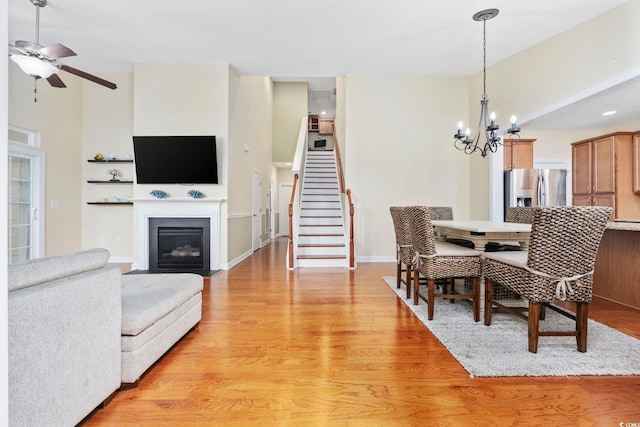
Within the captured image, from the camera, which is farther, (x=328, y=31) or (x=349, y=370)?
(x=328, y=31)

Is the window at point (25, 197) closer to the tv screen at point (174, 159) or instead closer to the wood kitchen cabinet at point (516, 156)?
the tv screen at point (174, 159)

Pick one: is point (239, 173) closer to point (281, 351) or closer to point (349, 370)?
point (281, 351)

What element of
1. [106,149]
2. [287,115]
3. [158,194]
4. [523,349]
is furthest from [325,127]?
[523,349]

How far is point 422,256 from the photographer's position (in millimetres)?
2729

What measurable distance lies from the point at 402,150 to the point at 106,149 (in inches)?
215

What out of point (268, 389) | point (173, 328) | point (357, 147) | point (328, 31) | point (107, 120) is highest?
point (328, 31)

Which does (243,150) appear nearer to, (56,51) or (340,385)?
(56,51)

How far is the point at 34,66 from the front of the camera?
2760mm

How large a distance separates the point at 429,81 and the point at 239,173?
4.04 meters

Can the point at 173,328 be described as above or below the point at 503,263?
below

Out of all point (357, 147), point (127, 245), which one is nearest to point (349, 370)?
point (357, 147)

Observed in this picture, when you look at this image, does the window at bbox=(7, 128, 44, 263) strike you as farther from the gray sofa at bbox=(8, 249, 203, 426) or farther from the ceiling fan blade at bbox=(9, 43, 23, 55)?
the gray sofa at bbox=(8, 249, 203, 426)

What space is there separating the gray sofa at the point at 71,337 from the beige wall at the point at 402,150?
4257 mm

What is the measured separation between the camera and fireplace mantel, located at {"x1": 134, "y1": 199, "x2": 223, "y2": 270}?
15.5 feet
